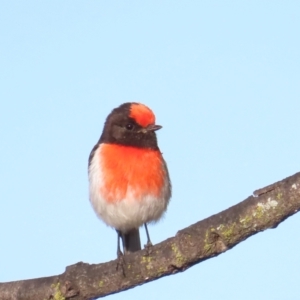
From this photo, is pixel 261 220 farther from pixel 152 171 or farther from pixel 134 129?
pixel 134 129

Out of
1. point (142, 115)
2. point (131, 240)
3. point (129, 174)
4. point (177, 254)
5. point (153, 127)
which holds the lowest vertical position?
point (177, 254)

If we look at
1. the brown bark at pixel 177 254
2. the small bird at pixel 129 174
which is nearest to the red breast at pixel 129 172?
the small bird at pixel 129 174

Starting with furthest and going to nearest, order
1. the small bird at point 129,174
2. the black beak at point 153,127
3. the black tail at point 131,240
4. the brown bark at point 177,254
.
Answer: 1. the black tail at point 131,240
2. the black beak at point 153,127
3. the small bird at point 129,174
4. the brown bark at point 177,254

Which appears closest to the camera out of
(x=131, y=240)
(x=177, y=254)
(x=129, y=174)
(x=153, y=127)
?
(x=177, y=254)

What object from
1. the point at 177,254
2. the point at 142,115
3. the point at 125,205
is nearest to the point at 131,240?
the point at 125,205

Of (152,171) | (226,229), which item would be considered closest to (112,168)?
(152,171)

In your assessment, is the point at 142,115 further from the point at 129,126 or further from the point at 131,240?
the point at 131,240

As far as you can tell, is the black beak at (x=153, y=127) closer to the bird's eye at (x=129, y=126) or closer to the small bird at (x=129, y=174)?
the small bird at (x=129, y=174)
